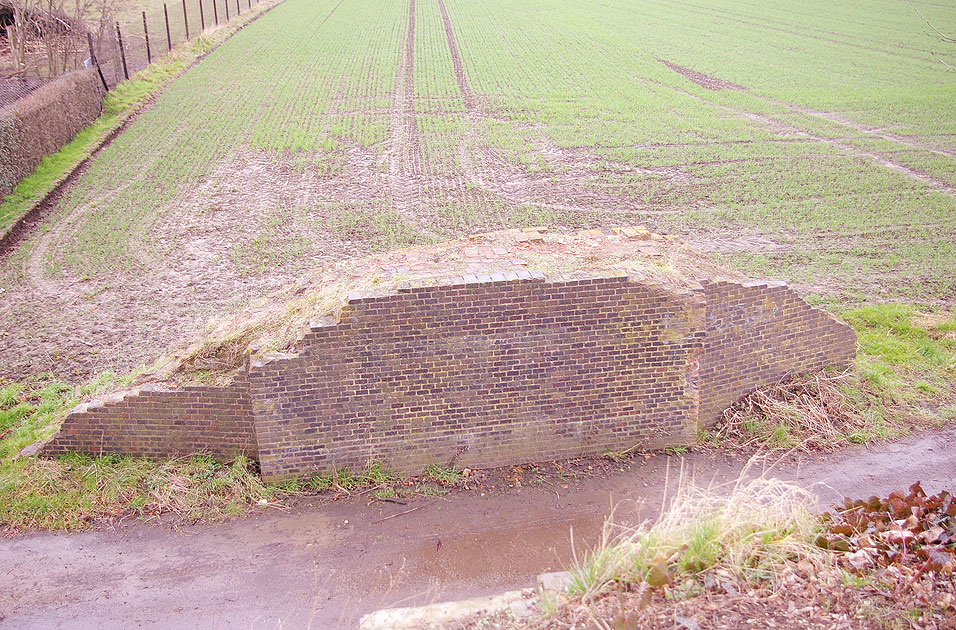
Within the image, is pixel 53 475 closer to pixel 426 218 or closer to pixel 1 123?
pixel 426 218

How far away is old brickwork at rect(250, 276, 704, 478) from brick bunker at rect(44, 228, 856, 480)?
2 centimetres

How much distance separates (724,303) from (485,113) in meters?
16.1

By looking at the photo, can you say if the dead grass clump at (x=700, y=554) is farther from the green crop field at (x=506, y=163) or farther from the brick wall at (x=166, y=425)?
the green crop field at (x=506, y=163)

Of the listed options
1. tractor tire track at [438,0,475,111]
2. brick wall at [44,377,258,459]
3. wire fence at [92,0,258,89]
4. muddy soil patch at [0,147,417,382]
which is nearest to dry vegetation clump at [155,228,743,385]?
brick wall at [44,377,258,459]

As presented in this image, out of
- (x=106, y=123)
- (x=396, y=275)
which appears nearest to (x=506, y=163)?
(x=396, y=275)

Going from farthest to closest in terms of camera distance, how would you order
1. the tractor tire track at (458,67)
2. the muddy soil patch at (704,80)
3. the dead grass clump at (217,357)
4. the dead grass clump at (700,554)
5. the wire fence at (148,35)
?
the muddy soil patch at (704,80) → the tractor tire track at (458,67) → the wire fence at (148,35) → the dead grass clump at (217,357) → the dead grass clump at (700,554)

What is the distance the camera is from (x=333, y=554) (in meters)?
7.48

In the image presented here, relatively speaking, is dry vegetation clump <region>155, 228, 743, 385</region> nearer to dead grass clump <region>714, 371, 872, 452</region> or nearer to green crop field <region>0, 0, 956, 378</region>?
dead grass clump <region>714, 371, 872, 452</region>

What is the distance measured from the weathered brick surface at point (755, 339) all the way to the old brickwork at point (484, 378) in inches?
18.3

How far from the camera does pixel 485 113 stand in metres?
23.5

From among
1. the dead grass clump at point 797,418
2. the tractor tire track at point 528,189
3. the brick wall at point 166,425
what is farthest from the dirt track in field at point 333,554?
the tractor tire track at point 528,189

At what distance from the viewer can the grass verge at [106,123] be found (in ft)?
55.0

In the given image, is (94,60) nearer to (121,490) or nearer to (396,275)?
(121,490)

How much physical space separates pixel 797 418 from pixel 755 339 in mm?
1225
